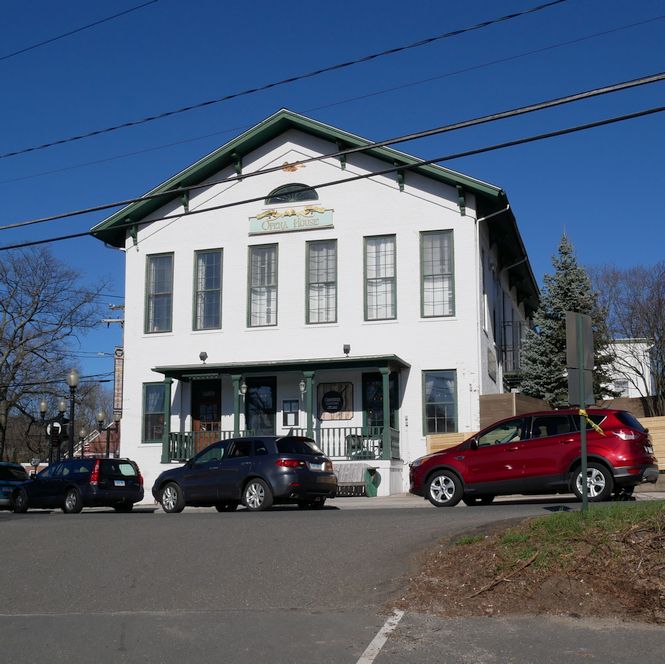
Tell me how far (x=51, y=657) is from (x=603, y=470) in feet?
34.6

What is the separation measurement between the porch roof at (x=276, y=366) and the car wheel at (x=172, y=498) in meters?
7.96

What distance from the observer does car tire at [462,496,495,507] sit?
17473 mm

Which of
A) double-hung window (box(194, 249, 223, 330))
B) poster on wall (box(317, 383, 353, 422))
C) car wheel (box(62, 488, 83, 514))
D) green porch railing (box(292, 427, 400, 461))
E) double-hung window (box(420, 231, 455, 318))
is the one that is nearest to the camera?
car wheel (box(62, 488, 83, 514))

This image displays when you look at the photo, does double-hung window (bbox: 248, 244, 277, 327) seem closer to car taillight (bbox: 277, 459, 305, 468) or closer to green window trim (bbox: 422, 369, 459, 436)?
green window trim (bbox: 422, 369, 459, 436)

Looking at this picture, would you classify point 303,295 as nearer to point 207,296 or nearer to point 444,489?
point 207,296

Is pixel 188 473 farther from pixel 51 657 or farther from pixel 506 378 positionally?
pixel 506 378

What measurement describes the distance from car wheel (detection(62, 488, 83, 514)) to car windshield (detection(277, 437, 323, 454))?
245 inches

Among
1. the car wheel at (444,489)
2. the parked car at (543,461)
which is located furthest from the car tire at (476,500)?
the car wheel at (444,489)

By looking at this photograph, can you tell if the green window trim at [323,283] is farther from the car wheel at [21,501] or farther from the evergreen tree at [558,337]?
the car wheel at [21,501]

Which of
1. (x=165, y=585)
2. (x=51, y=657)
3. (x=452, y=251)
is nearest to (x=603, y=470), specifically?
(x=165, y=585)

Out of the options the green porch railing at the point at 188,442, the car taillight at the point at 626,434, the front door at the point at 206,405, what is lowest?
the green porch railing at the point at 188,442

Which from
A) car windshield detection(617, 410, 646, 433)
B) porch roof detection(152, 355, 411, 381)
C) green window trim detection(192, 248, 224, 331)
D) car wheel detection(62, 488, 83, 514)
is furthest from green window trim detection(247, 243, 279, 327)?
car windshield detection(617, 410, 646, 433)

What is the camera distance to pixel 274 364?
27172 mm

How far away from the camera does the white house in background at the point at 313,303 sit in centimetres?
2709
